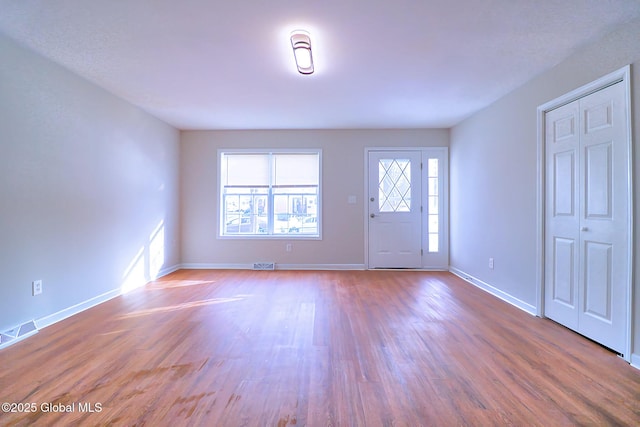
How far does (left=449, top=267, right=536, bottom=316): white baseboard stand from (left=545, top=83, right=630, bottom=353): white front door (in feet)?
0.69

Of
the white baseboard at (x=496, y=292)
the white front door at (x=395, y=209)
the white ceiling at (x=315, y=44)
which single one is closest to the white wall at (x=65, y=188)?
the white ceiling at (x=315, y=44)

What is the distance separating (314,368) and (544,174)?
9.44 ft

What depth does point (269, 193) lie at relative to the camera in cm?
514

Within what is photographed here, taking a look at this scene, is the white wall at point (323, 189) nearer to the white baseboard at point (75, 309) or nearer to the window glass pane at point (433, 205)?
the window glass pane at point (433, 205)

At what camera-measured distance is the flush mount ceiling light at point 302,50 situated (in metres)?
2.25

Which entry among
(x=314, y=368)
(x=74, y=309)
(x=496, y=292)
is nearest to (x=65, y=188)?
(x=74, y=309)

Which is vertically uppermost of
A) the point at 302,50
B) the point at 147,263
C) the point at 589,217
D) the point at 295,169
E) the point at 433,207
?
the point at 302,50

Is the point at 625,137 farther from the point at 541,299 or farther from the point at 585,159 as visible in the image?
the point at 541,299

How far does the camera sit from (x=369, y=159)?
5.07 metres

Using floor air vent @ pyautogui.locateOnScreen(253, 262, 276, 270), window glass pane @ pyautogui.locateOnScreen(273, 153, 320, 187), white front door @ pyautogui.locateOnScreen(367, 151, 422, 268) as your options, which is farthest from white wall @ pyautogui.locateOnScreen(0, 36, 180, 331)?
white front door @ pyautogui.locateOnScreen(367, 151, 422, 268)

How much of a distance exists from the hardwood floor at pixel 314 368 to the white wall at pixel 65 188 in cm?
43

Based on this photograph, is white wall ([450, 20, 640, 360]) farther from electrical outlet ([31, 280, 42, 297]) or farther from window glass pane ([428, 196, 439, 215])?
electrical outlet ([31, 280, 42, 297])

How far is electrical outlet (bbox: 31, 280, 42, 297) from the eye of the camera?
2.54 m

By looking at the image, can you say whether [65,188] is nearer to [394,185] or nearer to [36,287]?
[36,287]
